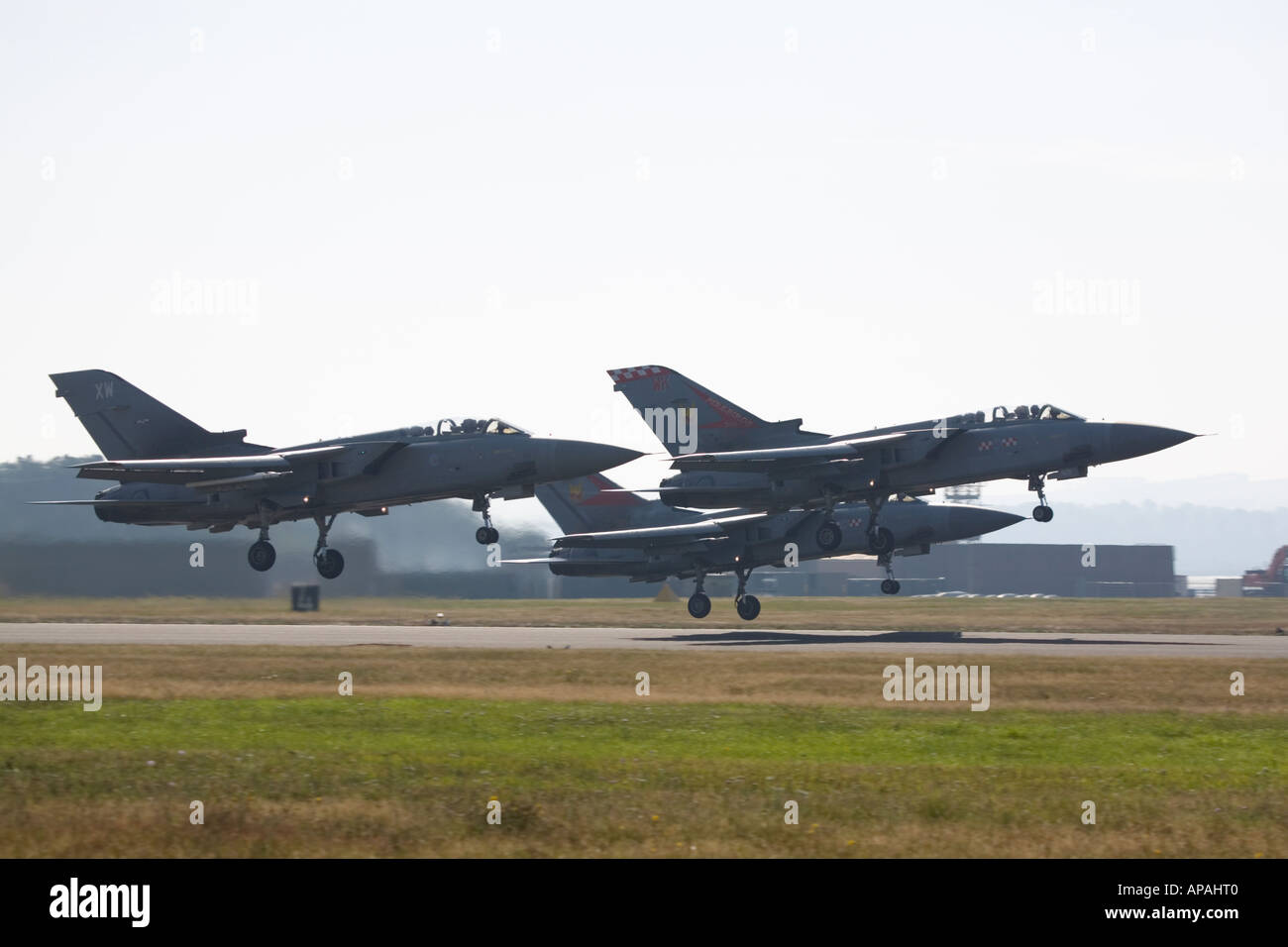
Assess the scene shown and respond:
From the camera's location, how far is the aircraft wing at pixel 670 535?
49.8 meters

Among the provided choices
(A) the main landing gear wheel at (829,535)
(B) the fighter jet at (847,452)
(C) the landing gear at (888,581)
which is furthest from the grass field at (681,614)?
(B) the fighter jet at (847,452)

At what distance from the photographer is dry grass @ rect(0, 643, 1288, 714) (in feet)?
76.5

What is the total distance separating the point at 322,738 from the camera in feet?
→ 59.2

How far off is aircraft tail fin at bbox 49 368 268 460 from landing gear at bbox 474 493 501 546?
7.44m

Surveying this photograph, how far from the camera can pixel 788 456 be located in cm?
4388

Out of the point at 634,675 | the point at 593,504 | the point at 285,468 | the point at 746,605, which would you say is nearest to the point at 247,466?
the point at 285,468

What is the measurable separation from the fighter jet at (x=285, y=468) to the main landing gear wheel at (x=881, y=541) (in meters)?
11.1

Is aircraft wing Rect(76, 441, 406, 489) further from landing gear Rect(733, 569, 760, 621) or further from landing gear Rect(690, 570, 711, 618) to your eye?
landing gear Rect(690, 570, 711, 618)

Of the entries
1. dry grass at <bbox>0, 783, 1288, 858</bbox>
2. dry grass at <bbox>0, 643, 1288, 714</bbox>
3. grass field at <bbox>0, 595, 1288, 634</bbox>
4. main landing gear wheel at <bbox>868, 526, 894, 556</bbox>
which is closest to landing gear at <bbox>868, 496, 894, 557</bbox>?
main landing gear wheel at <bbox>868, 526, 894, 556</bbox>

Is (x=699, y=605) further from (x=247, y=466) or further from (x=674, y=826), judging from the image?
(x=674, y=826)

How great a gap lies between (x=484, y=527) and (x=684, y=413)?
50.7ft

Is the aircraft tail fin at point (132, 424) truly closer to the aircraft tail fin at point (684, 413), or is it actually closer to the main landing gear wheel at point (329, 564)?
the main landing gear wheel at point (329, 564)
